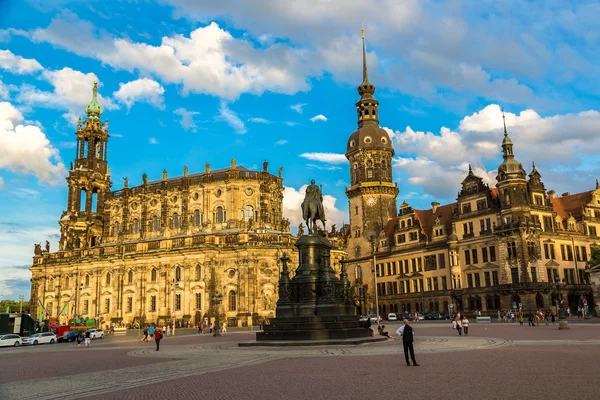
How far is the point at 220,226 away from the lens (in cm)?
7719

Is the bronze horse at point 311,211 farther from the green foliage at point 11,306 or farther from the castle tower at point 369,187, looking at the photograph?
the green foliage at point 11,306

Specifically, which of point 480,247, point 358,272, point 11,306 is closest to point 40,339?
point 480,247

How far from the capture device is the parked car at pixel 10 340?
4522cm

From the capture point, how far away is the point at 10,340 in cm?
4569

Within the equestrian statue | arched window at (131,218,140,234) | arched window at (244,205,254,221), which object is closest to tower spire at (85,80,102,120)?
arched window at (131,218,140,234)

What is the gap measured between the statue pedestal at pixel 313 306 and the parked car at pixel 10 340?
29.0 meters

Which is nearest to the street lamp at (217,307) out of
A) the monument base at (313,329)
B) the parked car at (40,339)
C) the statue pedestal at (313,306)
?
the parked car at (40,339)

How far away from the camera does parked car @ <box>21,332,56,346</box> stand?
48.1 meters

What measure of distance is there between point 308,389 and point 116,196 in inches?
3223

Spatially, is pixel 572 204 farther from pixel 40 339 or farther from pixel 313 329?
pixel 40 339

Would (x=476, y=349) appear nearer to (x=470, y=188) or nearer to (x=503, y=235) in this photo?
(x=503, y=235)

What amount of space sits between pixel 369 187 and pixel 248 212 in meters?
22.3

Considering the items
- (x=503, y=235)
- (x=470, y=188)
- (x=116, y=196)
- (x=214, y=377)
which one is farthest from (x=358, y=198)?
(x=214, y=377)

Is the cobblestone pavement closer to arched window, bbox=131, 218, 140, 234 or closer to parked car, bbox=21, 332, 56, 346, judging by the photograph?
parked car, bbox=21, 332, 56, 346
